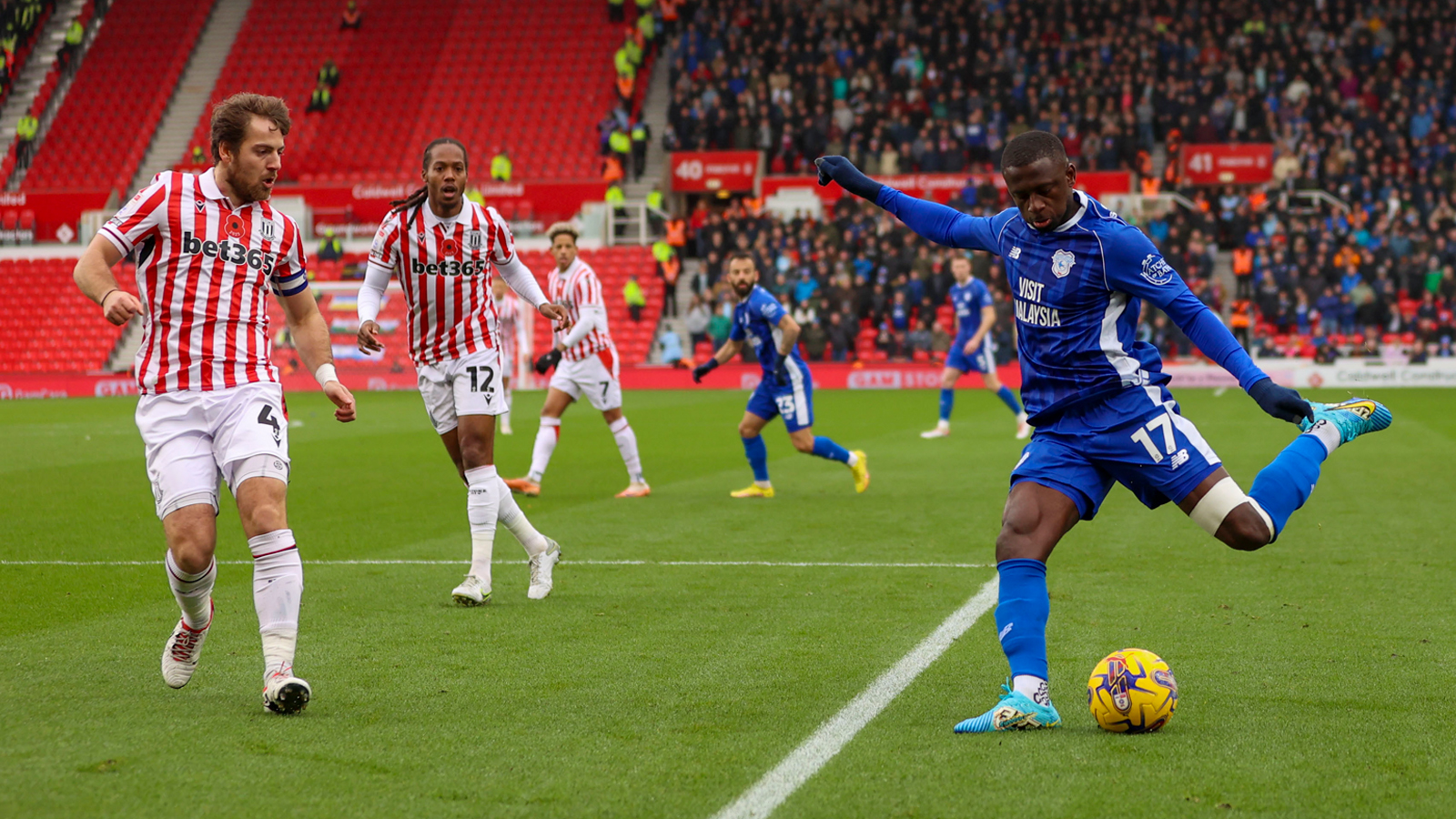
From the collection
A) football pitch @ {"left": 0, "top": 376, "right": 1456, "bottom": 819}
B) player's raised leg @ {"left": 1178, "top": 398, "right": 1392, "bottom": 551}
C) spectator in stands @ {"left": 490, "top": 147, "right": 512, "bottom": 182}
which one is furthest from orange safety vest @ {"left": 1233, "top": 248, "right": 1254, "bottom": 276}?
player's raised leg @ {"left": 1178, "top": 398, "right": 1392, "bottom": 551}

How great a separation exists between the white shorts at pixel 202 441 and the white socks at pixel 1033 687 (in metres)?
2.52

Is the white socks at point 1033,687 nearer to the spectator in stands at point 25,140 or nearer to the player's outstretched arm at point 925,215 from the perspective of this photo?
the player's outstretched arm at point 925,215

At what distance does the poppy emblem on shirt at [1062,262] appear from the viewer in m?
4.63

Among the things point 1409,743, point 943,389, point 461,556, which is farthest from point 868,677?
point 943,389

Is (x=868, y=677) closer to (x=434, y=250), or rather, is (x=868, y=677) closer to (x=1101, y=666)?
(x=1101, y=666)

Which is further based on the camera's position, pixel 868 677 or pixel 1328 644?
pixel 1328 644

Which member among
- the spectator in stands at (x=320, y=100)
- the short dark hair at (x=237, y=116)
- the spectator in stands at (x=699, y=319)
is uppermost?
the spectator in stands at (x=320, y=100)

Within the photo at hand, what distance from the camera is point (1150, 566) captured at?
7727 mm

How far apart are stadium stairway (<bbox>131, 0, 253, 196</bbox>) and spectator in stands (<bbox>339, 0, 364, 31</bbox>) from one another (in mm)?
3504

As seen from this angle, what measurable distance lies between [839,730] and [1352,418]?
2385 millimetres

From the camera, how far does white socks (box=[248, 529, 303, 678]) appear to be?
183 inches

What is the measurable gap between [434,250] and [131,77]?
39.9 meters

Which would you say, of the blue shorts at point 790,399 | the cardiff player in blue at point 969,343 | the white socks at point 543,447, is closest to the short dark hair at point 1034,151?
the blue shorts at point 790,399

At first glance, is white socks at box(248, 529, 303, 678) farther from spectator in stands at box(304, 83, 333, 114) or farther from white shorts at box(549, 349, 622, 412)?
spectator in stands at box(304, 83, 333, 114)
